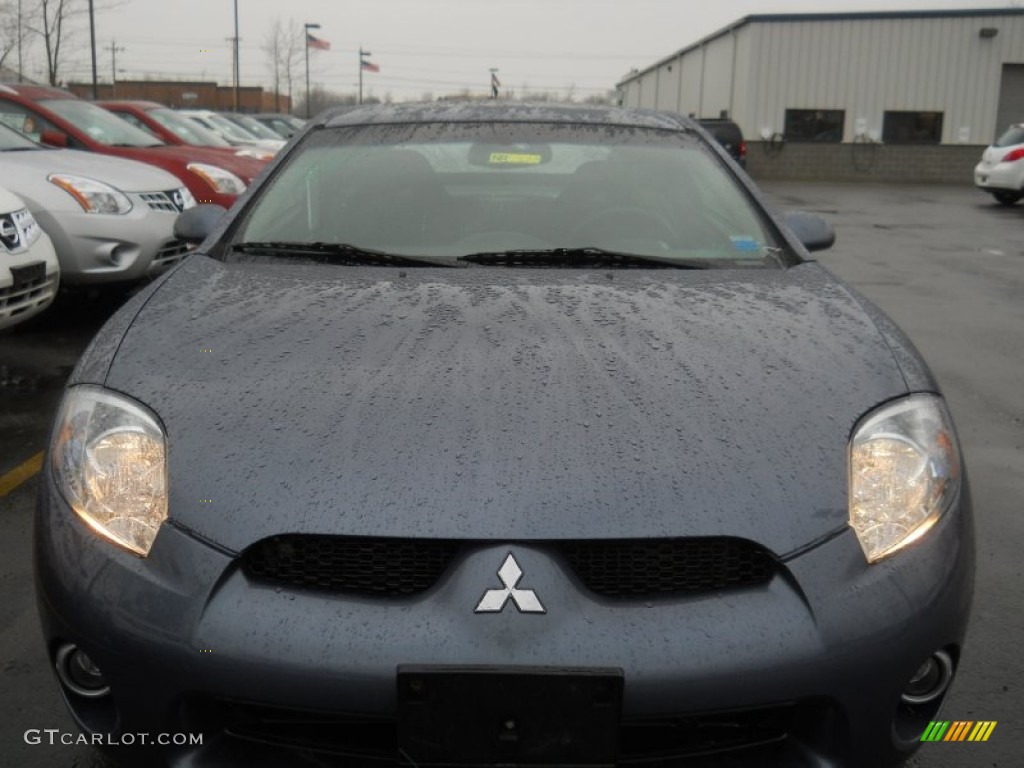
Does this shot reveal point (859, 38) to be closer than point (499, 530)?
No

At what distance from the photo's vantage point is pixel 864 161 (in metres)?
29.9

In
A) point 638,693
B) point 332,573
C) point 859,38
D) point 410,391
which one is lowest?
point 638,693

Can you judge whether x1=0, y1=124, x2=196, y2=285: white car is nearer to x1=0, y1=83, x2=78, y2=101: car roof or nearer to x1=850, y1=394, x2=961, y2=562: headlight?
x1=0, y1=83, x2=78, y2=101: car roof

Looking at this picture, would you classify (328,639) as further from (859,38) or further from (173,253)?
(859,38)

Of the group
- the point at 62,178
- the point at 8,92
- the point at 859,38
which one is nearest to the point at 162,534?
the point at 62,178

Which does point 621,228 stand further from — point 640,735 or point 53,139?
point 53,139

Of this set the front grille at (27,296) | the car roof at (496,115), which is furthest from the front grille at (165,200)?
the car roof at (496,115)

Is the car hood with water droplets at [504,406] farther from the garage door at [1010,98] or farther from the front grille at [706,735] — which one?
the garage door at [1010,98]

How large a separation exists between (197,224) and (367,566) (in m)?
1.88

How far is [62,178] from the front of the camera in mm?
6238

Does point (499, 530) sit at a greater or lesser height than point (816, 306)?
lesser

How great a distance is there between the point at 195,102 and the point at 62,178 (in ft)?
217

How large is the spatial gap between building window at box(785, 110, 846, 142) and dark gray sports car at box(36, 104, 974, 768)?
30167 millimetres

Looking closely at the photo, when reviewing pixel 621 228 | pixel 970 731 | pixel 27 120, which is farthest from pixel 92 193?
pixel 970 731
